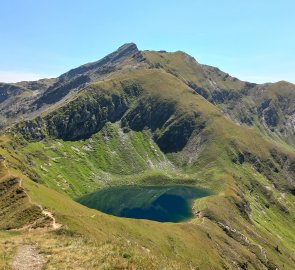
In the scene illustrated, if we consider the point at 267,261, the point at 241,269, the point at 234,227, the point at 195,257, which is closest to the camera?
the point at 195,257

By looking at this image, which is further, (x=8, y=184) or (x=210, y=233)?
(x=210, y=233)

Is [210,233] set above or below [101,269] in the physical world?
below

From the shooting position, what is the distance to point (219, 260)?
434 ft

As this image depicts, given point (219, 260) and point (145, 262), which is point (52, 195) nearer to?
point (219, 260)

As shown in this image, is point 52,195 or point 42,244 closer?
point 42,244

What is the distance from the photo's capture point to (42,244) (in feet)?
146

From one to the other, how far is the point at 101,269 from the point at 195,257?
96204 millimetres

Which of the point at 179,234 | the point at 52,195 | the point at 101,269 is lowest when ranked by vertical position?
the point at 179,234

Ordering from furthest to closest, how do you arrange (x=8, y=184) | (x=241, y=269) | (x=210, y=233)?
(x=210, y=233) < (x=241, y=269) < (x=8, y=184)

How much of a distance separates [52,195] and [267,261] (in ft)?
349

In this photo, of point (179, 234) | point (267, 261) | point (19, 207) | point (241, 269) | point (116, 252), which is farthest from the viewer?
point (267, 261)

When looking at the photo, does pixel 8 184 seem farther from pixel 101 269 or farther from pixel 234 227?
pixel 234 227

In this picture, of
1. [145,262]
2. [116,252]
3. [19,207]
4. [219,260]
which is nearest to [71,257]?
[116,252]

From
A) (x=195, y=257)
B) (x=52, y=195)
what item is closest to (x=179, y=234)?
(x=195, y=257)
